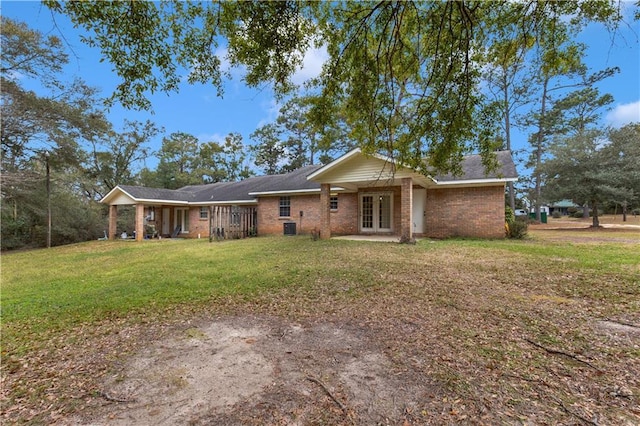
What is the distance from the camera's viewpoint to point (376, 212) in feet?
52.9

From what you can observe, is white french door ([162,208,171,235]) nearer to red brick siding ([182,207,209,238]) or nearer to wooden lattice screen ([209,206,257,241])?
red brick siding ([182,207,209,238])

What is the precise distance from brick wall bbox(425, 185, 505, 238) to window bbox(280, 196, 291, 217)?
26.4 ft

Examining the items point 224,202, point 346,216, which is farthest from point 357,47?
point 224,202

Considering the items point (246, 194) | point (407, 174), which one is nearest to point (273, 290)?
point (407, 174)

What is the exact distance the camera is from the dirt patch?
2.37m

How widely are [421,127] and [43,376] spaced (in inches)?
278

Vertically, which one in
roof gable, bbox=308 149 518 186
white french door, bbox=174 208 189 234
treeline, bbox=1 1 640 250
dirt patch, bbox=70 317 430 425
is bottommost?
dirt patch, bbox=70 317 430 425

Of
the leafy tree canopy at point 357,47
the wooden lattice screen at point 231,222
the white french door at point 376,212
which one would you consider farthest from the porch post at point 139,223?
the leafy tree canopy at point 357,47

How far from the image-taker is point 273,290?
5934mm

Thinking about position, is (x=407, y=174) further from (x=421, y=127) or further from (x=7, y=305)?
(x=7, y=305)

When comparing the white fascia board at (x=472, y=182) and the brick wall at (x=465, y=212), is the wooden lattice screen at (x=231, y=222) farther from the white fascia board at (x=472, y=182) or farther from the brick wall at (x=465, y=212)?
the white fascia board at (x=472, y=182)

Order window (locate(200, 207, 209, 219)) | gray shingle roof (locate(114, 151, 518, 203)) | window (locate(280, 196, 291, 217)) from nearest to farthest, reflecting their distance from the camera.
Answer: gray shingle roof (locate(114, 151, 518, 203)) < window (locate(280, 196, 291, 217)) < window (locate(200, 207, 209, 219))

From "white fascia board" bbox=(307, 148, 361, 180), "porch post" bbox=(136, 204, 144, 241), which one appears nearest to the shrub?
"white fascia board" bbox=(307, 148, 361, 180)

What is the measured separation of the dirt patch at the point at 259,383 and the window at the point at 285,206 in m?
14.4
